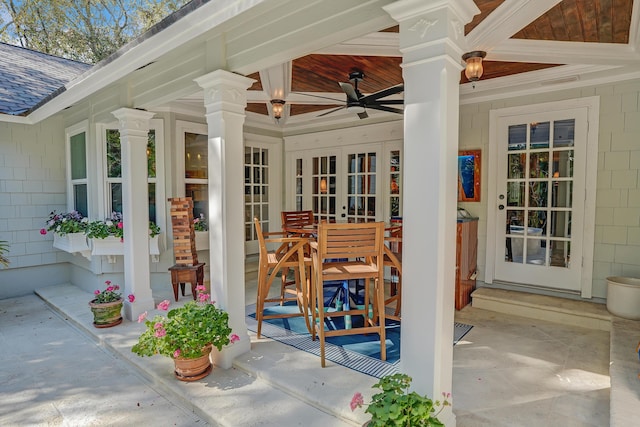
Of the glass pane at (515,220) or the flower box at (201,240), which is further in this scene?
the flower box at (201,240)

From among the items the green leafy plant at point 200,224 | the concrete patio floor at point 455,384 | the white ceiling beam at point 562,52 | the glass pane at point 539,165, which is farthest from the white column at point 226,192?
the glass pane at point 539,165

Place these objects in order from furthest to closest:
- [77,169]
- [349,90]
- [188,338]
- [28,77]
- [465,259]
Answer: [28,77], [77,169], [465,259], [349,90], [188,338]

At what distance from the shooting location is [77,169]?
521 centimetres

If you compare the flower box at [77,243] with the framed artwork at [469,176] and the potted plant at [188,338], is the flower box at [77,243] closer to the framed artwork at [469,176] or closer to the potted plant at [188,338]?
the potted plant at [188,338]

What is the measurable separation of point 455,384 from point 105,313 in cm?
330

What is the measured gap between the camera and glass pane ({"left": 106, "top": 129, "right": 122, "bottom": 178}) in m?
4.77

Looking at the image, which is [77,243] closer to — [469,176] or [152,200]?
[152,200]

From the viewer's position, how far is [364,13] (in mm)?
1891

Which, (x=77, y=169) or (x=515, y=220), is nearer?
(x=515, y=220)

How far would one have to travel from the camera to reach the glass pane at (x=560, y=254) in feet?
12.6

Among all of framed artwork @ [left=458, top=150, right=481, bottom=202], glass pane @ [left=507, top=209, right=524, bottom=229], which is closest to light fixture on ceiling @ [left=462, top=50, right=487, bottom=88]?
framed artwork @ [left=458, top=150, right=481, bottom=202]

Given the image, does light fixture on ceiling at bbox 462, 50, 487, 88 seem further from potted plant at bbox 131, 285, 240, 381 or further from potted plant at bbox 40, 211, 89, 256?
potted plant at bbox 40, 211, 89, 256

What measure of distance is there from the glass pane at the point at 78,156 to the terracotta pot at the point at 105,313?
93.2 inches

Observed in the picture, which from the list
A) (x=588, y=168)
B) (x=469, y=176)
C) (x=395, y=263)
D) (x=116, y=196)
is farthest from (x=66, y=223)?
(x=588, y=168)
